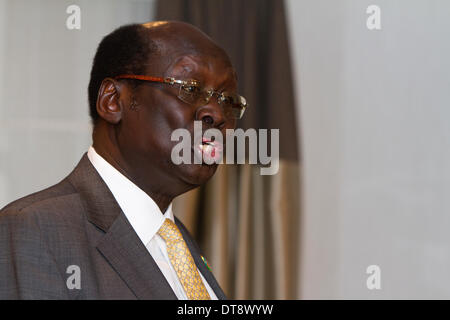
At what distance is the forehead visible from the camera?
1.14 meters

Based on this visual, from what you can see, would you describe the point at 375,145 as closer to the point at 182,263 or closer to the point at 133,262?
the point at 182,263

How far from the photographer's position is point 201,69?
1.15 metres

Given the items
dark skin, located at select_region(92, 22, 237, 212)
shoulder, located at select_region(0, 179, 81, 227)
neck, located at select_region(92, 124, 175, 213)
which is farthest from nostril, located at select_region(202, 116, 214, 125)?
shoulder, located at select_region(0, 179, 81, 227)

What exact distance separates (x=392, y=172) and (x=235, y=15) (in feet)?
2.91

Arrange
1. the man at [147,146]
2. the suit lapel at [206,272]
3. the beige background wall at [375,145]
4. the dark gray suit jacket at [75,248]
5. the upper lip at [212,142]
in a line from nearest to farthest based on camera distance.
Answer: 1. the dark gray suit jacket at [75,248]
2. the man at [147,146]
3. the upper lip at [212,142]
4. the suit lapel at [206,272]
5. the beige background wall at [375,145]

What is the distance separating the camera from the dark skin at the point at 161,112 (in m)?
1.14

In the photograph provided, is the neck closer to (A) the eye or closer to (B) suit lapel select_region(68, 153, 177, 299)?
(B) suit lapel select_region(68, 153, 177, 299)

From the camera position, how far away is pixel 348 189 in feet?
8.00

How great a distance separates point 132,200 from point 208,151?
174 mm

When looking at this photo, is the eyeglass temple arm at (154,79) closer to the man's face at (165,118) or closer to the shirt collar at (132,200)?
the man's face at (165,118)

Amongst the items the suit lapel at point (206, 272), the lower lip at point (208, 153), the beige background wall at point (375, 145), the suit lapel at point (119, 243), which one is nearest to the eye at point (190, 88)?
the lower lip at point (208, 153)

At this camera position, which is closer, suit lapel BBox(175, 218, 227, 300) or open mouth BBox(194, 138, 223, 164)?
open mouth BBox(194, 138, 223, 164)

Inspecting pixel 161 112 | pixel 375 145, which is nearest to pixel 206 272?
pixel 161 112

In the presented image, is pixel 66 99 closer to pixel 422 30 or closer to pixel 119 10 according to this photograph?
pixel 119 10
